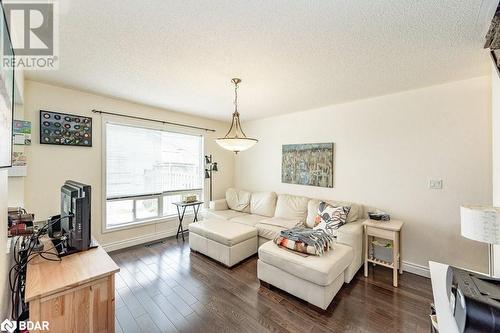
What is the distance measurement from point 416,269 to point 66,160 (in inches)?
197

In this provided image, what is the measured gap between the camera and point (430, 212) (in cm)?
268

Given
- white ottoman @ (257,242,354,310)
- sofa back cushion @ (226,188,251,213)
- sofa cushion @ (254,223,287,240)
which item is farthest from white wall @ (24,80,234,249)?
white ottoman @ (257,242,354,310)

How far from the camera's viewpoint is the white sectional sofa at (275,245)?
6.76ft

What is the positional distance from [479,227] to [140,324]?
2680mm

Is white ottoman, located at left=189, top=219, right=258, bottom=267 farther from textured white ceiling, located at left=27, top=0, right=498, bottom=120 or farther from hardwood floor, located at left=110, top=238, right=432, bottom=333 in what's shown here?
textured white ceiling, located at left=27, top=0, right=498, bottom=120

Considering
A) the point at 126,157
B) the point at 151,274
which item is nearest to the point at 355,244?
the point at 151,274

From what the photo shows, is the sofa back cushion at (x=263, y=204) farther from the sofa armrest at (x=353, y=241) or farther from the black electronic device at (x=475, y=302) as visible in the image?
the black electronic device at (x=475, y=302)

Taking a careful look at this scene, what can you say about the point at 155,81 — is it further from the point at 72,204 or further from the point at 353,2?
the point at 353,2

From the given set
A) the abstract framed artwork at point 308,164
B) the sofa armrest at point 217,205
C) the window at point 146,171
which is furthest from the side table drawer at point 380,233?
the window at point 146,171

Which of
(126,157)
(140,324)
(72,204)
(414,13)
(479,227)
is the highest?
(414,13)

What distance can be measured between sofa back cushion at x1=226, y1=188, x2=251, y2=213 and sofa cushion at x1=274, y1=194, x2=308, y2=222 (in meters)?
0.69

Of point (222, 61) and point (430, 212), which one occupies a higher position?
point (222, 61)

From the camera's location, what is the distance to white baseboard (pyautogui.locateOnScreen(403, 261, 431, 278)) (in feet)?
8.81

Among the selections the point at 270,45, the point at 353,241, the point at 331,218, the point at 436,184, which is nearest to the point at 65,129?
the point at 270,45
